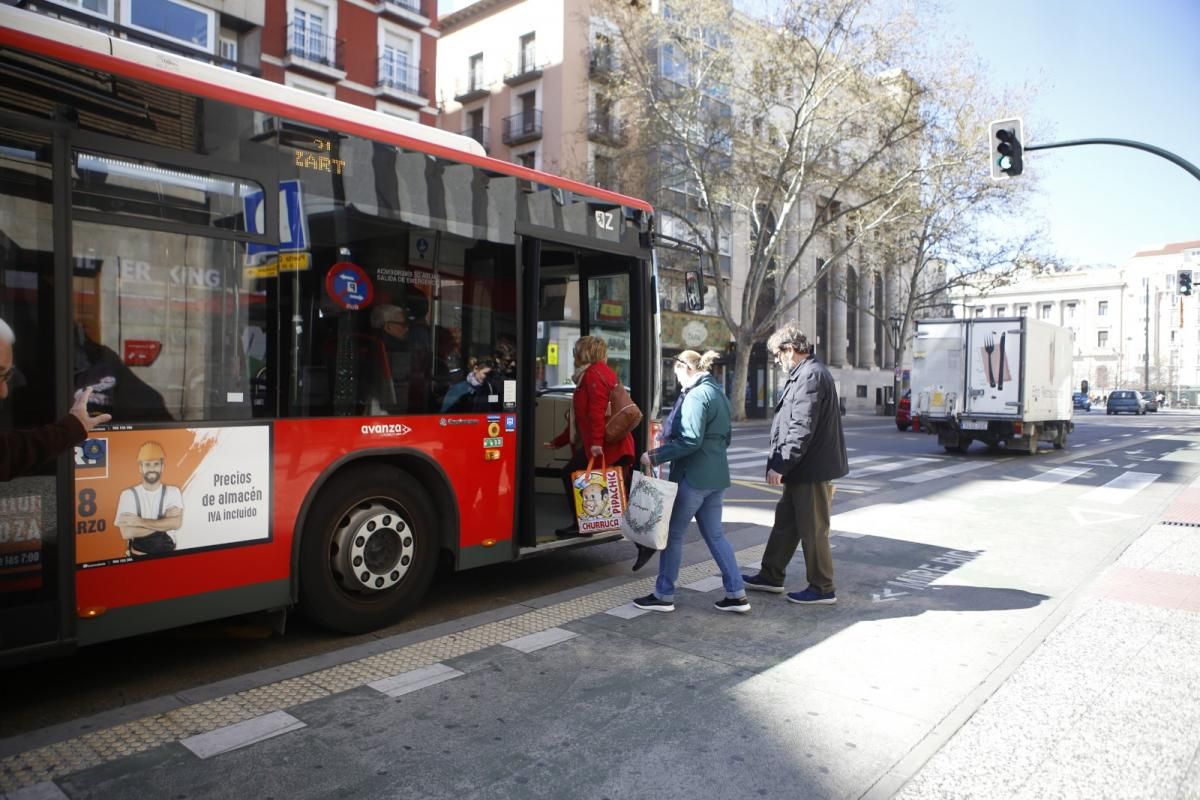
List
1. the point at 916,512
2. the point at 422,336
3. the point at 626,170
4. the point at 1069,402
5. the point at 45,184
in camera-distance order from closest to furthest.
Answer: the point at 45,184 → the point at 422,336 → the point at 916,512 → the point at 1069,402 → the point at 626,170

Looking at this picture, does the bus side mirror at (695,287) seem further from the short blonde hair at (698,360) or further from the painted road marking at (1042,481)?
the painted road marking at (1042,481)

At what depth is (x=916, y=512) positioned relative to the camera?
33.4 ft

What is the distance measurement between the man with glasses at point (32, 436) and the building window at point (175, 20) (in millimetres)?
21280

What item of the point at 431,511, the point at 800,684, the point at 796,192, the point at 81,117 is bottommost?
the point at 800,684

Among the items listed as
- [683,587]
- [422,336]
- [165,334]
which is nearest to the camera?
[165,334]

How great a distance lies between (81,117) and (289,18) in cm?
2754

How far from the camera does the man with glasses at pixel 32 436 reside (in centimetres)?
329

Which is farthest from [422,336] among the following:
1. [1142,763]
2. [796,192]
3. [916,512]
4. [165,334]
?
[796,192]

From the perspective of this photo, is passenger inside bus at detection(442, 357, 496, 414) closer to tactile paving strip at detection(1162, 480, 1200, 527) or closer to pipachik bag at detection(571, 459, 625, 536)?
pipachik bag at detection(571, 459, 625, 536)

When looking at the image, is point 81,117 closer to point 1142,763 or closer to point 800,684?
point 800,684

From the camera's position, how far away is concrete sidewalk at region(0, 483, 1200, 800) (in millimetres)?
3203

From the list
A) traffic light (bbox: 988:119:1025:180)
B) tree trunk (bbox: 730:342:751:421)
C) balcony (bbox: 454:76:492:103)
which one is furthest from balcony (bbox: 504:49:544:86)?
traffic light (bbox: 988:119:1025:180)

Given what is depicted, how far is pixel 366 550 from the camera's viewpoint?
500 cm

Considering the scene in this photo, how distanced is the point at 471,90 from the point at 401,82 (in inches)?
395
